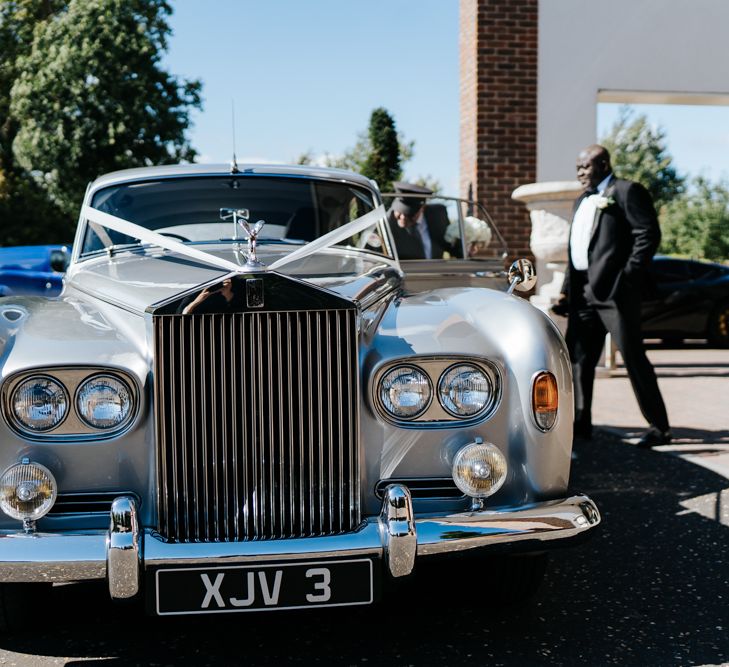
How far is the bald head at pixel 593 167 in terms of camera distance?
610cm

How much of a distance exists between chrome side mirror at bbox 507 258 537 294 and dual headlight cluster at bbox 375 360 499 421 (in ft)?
3.16

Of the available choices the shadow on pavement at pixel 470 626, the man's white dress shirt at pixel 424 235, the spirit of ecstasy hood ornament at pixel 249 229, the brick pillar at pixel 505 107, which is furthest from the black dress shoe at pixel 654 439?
the brick pillar at pixel 505 107

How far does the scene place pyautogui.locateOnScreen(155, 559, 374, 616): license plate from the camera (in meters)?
2.64

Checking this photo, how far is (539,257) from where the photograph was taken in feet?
34.3

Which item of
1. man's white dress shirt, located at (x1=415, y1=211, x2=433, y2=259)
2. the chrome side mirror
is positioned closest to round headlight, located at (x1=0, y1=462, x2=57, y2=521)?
the chrome side mirror

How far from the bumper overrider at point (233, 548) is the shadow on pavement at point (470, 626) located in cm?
44

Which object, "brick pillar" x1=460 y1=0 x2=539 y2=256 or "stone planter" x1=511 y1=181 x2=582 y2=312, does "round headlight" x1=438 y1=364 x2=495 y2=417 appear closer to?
Result: "stone planter" x1=511 y1=181 x2=582 y2=312

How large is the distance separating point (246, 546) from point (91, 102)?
31.8 meters

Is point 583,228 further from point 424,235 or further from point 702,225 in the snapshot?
point 702,225

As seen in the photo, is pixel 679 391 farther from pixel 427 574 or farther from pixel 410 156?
pixel 410 156

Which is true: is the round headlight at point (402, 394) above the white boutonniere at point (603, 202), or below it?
below

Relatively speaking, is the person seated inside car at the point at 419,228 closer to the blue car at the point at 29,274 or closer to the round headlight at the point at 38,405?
the round headlight at the point at 38,405

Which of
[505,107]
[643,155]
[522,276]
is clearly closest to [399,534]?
[522,276]

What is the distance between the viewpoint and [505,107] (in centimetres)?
1108
